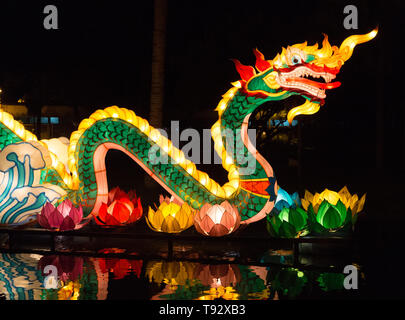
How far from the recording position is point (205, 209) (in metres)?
6.04

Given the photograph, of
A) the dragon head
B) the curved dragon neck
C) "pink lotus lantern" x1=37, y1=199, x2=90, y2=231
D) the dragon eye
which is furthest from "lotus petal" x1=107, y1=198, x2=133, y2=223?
the dragon eye

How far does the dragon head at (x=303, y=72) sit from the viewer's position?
20.3 feet

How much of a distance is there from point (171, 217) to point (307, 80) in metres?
2.22

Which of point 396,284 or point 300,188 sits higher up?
point 300,188

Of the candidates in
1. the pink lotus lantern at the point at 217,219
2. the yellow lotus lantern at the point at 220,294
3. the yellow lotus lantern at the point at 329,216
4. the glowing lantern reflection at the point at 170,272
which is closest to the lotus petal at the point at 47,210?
the glowing lantern reflection at the point at 170,272

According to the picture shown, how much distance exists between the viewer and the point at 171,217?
20.0 feet

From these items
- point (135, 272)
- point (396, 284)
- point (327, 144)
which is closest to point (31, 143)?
point (135, 272)

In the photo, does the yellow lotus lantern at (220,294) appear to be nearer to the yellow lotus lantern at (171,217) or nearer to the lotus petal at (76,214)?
the yellow lotus lantern at (171,217)

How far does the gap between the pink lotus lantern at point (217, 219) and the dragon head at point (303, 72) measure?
1266 millimetres

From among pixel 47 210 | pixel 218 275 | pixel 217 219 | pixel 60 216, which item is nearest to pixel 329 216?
pixel 217 219

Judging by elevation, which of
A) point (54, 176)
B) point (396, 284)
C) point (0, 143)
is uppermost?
point (0, 143)

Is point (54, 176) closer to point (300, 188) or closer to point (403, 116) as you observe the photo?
point (300, 188)

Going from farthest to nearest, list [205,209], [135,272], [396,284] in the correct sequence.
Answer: [205,209]
[135,272]
[396,284]

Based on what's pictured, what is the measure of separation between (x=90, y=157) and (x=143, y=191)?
16.7 feet
